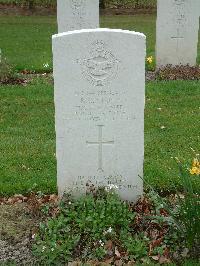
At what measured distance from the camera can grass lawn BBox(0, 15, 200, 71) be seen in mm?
13273

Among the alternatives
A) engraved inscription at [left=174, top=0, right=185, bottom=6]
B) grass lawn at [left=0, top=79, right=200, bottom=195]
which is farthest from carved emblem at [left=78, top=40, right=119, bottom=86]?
engraved inscription at [left=174, top=0, right=185, bottom=6]

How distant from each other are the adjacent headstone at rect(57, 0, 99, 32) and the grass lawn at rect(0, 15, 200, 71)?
1128mm

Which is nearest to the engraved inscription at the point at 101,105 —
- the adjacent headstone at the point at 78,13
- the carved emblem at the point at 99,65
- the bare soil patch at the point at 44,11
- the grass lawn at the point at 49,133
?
the carved emblem at the point at 99,65

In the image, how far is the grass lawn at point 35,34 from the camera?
13273 mm

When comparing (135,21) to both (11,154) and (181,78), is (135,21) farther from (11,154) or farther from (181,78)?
(11,154)

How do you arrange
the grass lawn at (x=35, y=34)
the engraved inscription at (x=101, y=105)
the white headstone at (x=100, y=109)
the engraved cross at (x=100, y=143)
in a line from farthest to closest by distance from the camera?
the grass lawn at (x=35, y=34) < the engraved cross at (x=100, y=143) < the engraved inscription at (x=101, y=105) < the white headstone at (x=100, y=109)

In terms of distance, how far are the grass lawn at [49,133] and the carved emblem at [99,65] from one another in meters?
1.44

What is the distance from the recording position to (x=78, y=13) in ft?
38.5

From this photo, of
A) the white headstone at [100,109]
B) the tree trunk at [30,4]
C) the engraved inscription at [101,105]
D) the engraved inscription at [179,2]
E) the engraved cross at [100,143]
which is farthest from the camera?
the tree trunk at [30,4]

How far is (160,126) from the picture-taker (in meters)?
7.97

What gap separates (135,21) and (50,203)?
57.6 feet

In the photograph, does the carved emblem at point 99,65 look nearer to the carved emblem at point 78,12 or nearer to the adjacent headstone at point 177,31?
the adjacent headstone at point 177,31

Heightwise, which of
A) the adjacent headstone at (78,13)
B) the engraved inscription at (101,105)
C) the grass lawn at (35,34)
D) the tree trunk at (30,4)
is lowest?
the grass lawn at (35,34)

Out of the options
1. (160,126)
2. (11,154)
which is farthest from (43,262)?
(160,126)
